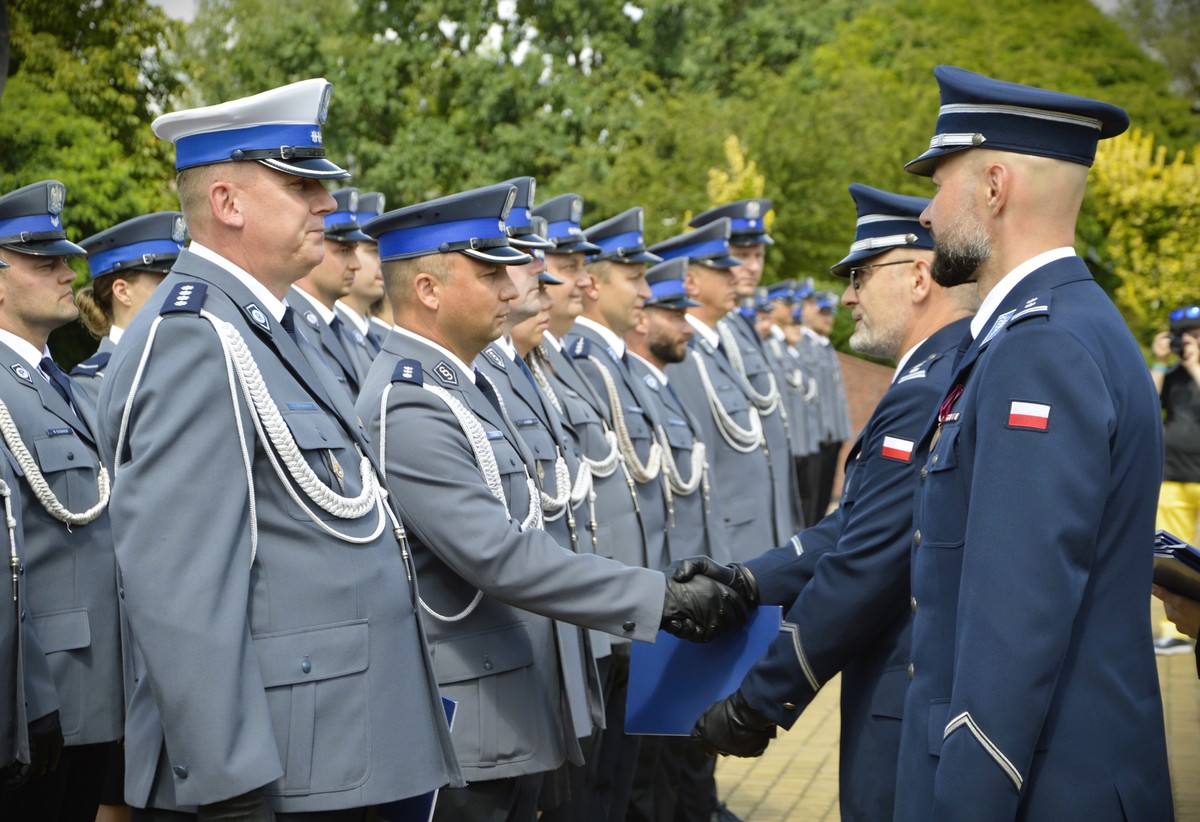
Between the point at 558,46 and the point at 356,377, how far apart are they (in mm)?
30875

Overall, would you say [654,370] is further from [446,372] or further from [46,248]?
[446,372]

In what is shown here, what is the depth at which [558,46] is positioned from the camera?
3578 cm

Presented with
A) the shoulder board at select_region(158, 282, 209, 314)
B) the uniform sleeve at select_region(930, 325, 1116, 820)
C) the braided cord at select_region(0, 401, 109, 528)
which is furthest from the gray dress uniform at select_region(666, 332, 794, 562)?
the uniform sleeve at select_region(930, 325, 1116, 820)

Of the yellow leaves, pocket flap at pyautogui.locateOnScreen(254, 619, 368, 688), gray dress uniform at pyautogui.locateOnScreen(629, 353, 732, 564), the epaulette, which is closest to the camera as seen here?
pocket flap at pyautogui.locateOnScreen(254, 619, 368, 688)

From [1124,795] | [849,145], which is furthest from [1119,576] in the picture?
[849,145]

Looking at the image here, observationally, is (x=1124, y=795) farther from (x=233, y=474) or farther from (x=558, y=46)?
(x=558, y=46)

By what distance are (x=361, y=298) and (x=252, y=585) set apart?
466 centimetres

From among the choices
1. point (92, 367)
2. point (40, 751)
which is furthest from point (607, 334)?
point (40, 751)

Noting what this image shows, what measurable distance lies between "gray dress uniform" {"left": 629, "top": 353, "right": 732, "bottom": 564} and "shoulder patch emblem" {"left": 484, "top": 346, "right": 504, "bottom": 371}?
186cm

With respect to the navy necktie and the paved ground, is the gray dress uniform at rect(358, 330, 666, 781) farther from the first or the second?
the paved ground

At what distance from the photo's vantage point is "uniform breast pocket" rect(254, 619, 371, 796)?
2908 mm

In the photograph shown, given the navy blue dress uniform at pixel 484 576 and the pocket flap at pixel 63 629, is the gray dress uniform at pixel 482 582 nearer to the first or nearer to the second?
the navy blue dress uniform at pixel 484 576

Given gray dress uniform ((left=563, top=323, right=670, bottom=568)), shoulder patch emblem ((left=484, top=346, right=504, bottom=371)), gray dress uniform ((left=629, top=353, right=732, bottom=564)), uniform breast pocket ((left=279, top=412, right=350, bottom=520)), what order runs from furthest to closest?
gray dress uniform ((left=629, top=353, right=732, bottom=564)) < gray dress uniform ((left=563, top=323, right=670, bottom=568)) < shoulder patch emblem ((left=484, top=346, right=504, bottom=371)) < uniform breast pocket ((left=279, top=412, right=350, bottom=520))

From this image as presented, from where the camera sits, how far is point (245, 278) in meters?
3.19
